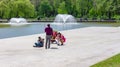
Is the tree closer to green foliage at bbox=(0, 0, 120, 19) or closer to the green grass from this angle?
green foliage at bbox=(0, 0, 120, 19)

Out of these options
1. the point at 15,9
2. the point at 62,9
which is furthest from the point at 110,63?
the point at 62,9

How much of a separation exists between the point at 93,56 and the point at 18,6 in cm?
7307

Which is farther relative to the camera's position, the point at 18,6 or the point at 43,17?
the point at 43,17

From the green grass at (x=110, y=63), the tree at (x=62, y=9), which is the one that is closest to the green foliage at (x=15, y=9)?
the tree at (x=62, y=9)

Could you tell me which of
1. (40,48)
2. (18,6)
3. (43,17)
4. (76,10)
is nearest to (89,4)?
(76,10)

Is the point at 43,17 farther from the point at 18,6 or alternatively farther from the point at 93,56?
the point at 93,56

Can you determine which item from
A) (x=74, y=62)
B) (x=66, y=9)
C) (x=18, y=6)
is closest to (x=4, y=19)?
(x=18, y=6)

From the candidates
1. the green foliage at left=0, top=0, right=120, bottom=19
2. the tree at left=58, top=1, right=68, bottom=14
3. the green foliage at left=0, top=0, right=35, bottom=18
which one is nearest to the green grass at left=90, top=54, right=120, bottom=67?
the green foliage at left=0, top=0, right=120, bottom=19

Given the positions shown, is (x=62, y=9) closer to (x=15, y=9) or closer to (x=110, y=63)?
(x=15, y=9)

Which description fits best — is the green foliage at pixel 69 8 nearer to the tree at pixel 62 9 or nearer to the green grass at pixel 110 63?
the tree at pixel 62 9

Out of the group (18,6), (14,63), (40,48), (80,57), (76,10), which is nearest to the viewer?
(14,63)

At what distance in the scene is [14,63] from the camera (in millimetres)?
13078

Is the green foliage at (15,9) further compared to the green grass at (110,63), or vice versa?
the green foliage at (15,9)

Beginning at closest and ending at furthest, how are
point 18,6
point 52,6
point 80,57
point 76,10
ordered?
1. point 80,57
2. point 18,6
3. point 76,10
4. point 52,6
